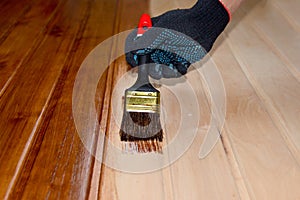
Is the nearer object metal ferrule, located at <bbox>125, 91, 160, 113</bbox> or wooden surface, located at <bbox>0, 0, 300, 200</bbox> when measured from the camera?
wooden surface, located at <bbox>0, 0, 300, 200</bbox>

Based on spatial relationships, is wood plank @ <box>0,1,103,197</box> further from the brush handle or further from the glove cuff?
the glove cuff

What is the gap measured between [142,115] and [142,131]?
5cm

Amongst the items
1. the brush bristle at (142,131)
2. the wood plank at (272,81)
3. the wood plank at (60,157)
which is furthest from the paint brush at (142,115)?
the wood plank at (272,81)

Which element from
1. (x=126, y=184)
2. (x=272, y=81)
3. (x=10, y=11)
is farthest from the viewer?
(x=10, y=11)

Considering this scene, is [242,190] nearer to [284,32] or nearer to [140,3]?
[284,32]

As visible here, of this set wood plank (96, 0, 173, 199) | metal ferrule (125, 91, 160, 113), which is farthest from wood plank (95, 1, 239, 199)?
metal ferrule (125, 91, 160, 113)

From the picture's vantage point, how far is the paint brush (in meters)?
0.80

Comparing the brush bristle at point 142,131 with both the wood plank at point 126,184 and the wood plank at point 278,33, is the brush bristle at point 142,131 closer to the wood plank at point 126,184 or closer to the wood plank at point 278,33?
→ the wood plank at point 126,184

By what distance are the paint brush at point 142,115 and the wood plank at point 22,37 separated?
0.38m

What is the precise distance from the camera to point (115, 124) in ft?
2.80

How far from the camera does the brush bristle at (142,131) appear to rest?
0.79 meters

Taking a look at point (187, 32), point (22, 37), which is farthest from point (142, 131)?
point (22, 37)

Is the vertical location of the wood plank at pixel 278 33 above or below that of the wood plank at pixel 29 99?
below

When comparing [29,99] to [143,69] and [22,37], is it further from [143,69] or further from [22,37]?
[22,37]
